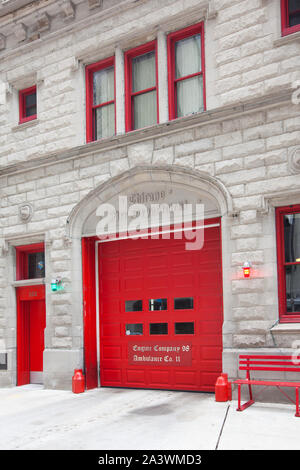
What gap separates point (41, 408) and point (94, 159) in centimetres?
586

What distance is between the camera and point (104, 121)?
12.9m

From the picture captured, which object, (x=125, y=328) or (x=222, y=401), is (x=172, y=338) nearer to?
(x=125, y=328)

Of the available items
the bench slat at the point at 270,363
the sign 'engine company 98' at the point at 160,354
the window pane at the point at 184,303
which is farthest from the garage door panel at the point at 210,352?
the bench slat at the point at 270,363

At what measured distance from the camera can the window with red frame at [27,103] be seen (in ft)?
46.8

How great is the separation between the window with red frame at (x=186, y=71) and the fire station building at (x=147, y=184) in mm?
35

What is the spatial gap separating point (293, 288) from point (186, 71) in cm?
549

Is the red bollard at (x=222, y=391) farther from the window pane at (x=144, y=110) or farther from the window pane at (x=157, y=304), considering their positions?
the window pane at (x=144, y=110)

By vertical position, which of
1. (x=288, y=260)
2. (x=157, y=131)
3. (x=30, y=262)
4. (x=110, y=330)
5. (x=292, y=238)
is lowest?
(x=110, y=330)

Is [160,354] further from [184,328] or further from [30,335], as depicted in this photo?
[30,335]

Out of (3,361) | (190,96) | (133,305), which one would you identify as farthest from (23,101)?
(3,361)

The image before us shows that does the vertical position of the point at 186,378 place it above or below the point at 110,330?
below

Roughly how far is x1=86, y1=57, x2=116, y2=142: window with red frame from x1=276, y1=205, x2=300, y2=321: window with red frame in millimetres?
5029

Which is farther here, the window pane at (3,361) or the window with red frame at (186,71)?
the window pane at (3,361)
